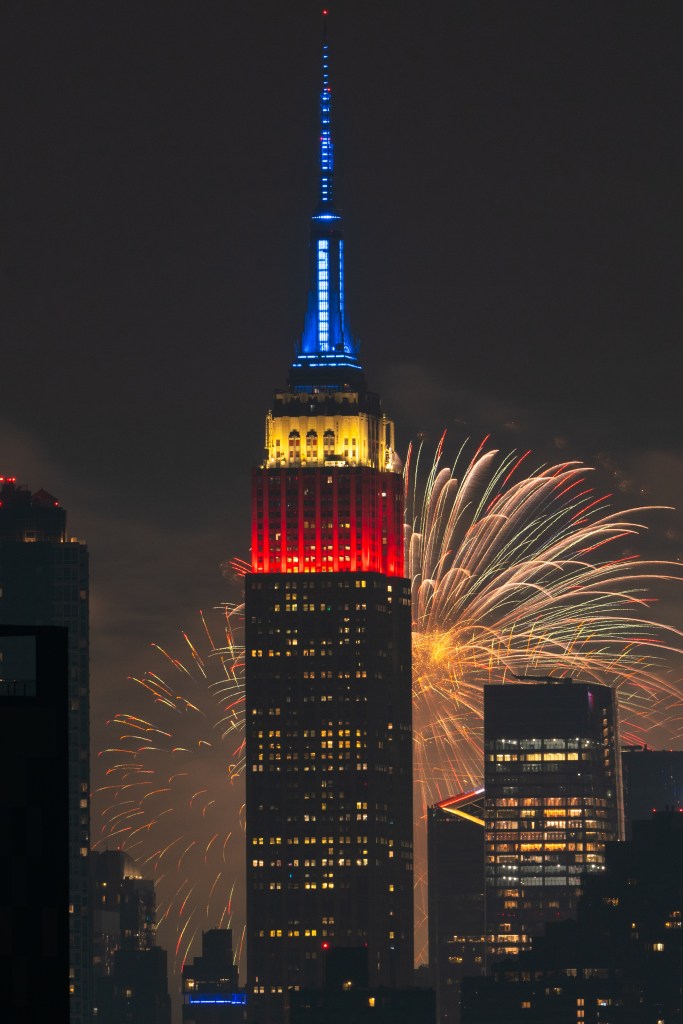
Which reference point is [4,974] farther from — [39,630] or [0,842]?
[39,630]

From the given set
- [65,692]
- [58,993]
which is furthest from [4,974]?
[65,692]

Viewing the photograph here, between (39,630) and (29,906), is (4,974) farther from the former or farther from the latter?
(39,630)

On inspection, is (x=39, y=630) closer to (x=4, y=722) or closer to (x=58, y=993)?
(x=4, y=722)

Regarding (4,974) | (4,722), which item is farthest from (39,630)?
(4,974)

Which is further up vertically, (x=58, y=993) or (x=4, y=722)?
(x=4, y=722)

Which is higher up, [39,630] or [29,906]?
[39,630]
